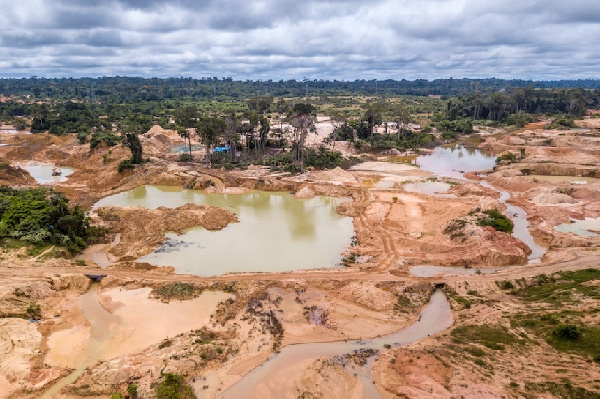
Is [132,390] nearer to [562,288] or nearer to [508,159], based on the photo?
[562,288]

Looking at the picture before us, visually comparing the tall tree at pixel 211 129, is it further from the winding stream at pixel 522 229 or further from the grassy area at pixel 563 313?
the grassy area at pixel 563 313

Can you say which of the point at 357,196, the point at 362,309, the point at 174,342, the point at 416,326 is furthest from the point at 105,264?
the point at 357,196

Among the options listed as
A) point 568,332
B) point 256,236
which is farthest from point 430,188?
point 568,332

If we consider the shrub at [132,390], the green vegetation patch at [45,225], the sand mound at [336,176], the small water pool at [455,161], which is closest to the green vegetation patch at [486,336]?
the shrub at [132,390]

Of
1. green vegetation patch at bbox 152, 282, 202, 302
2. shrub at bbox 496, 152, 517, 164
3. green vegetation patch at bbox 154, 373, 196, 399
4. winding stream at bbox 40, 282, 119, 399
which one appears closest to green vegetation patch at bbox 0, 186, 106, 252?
winding stream at bbox 40, 282, 119, 399

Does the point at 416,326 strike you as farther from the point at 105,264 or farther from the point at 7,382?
the point at 105,264

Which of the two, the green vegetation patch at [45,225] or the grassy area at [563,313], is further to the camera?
the green vegetation patch at [45,225]
